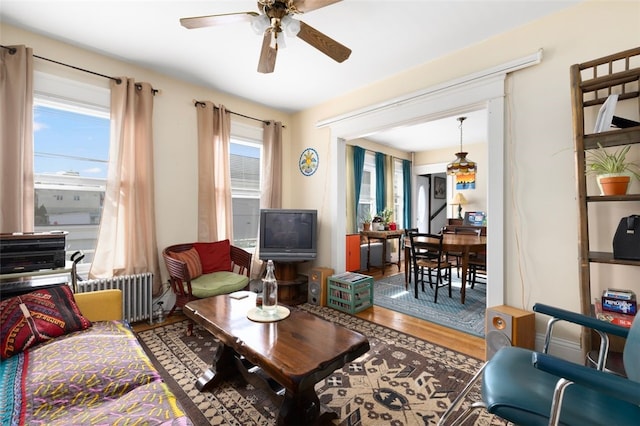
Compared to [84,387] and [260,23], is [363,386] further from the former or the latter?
[260,23]

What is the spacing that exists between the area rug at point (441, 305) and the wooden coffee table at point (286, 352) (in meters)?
1.85

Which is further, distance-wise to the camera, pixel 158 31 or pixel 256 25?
pixel 158 31

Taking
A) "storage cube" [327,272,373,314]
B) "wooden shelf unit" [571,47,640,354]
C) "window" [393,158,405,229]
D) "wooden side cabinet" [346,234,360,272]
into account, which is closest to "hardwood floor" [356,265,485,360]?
"storage cube" [327,272,373,314]

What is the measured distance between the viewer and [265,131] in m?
4.04

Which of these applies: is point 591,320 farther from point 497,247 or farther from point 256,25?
point 256,25

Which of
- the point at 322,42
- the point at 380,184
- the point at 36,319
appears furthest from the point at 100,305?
the point at 380,184

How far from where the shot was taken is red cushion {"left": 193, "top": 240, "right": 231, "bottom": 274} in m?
3.20

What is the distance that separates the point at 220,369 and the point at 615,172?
2.86m

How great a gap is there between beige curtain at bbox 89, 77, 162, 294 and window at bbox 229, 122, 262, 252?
1.07 meters

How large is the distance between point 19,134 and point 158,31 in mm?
1418

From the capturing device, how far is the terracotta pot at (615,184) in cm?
169

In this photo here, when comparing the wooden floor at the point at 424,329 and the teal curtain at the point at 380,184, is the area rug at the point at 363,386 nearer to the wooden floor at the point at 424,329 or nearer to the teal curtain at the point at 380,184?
the wooden floor at the point at 424,329

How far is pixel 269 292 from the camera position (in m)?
1.87

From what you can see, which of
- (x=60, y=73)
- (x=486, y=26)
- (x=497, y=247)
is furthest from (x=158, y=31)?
(x=497, y=247)
